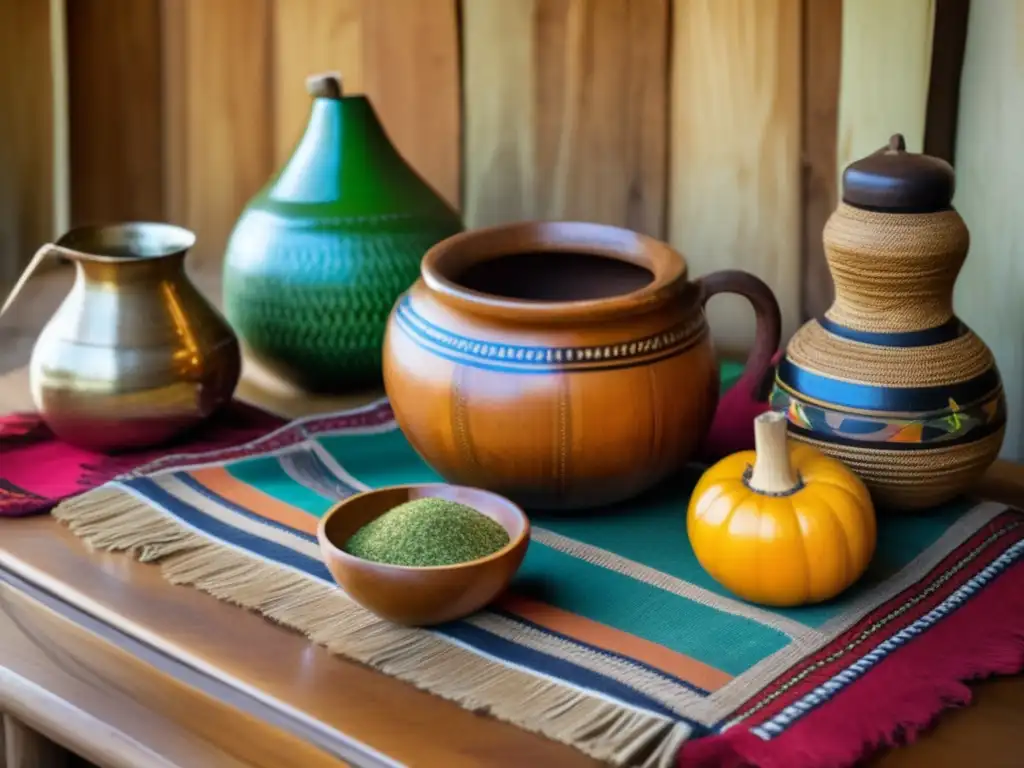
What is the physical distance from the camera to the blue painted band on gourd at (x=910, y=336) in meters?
0.82

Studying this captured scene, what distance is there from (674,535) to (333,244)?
1.25 feet

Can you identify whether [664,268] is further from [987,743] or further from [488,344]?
[987,743]

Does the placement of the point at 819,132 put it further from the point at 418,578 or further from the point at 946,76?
the point at 418,578

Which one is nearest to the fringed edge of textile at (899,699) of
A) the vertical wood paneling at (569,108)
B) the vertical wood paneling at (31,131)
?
the vertical wood paneling at (569,108)

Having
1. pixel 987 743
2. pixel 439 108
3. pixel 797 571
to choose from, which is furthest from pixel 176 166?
pixel 987 743

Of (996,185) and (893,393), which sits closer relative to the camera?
(893,393)

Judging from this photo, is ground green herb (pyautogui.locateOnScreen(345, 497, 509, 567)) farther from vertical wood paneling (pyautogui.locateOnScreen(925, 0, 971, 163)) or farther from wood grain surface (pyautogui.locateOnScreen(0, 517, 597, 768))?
vertical wood paneling (pyautogui.locateOnScreen(925, 0, 971, 163))

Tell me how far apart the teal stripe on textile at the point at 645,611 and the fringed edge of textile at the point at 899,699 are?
6cm

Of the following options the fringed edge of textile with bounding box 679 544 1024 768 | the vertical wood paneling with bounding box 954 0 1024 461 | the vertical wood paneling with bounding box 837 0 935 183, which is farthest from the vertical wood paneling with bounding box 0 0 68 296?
the fringed edge of textile with bounding box 679 544 1024 768

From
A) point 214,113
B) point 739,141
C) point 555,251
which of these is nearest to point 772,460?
point 555,251

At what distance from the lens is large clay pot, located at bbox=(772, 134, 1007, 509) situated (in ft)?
2.63

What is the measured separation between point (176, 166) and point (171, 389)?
558mm

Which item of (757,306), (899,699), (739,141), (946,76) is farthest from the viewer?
(739,141)

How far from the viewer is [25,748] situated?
2.61 feet
